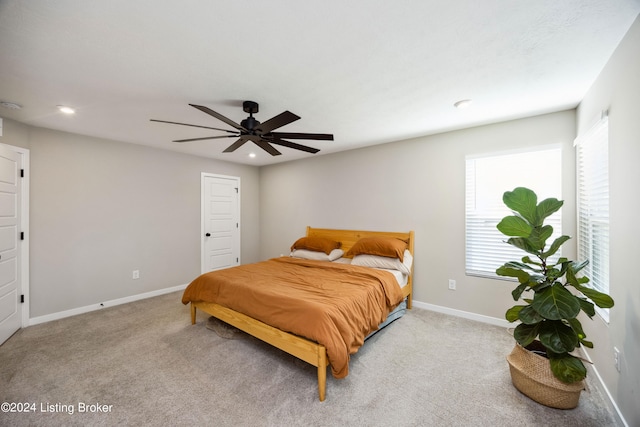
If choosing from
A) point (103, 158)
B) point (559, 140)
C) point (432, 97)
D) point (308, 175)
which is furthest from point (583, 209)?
point (103, 158)

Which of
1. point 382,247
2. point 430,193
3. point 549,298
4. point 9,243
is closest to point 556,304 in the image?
point 549,298

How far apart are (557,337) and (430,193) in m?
2.09

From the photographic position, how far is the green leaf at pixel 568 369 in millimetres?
1603

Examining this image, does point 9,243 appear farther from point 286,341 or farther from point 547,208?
point 547,208

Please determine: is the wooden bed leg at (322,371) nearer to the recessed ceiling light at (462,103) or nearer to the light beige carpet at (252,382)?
the light beige carpet at (252,382)

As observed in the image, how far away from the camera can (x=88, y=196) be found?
3.44 metres

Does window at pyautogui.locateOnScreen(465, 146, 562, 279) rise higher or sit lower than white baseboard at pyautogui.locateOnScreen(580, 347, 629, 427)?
higher

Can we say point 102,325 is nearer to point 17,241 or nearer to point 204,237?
point 17,241

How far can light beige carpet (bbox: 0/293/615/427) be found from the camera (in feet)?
5.45

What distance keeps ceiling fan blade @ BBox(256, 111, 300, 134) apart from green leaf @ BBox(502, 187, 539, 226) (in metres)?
1.69

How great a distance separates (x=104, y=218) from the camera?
141 inches

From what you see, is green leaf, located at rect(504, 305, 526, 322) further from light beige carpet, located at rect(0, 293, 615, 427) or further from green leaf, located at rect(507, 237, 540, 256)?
light beige carpet, located at rect(0, 293, 615, 427)

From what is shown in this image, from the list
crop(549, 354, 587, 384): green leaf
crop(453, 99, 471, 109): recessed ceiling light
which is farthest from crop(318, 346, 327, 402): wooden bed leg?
crop(453, 99, 471, 109): recessed ceiling light

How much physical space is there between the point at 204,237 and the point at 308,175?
2292 mm
